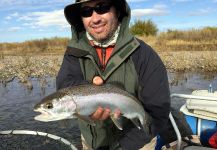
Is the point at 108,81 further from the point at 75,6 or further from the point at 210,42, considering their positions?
the point at 210,42

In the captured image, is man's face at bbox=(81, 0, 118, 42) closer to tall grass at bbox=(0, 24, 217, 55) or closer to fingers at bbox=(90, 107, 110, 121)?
fingers at bbox=(90, 107, 110, 121)

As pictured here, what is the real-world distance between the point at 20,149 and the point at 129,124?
10.0 ft

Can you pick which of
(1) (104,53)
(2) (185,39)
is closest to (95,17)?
(1) (104,53)

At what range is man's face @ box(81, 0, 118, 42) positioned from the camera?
127 inches

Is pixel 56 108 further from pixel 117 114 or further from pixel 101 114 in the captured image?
pixel 117 114

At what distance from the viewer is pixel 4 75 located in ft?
55.2

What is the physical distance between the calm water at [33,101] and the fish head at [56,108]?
292 centimetres

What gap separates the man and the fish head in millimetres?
413

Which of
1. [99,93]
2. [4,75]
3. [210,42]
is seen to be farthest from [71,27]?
[210,42]

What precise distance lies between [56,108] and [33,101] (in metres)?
8.52

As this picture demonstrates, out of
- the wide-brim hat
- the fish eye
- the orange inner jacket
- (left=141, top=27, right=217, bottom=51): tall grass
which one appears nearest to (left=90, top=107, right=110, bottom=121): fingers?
the fish eye

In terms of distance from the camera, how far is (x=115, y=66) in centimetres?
328

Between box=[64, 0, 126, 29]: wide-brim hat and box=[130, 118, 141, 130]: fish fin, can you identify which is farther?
box=[64, 0, 126, 29]: wide-brim hat

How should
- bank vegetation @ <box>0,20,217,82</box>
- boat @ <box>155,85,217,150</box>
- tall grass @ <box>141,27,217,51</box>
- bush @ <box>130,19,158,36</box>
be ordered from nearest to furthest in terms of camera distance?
boat @ <box>155,85,217,150</box> < bank vegetation @ <box>0,20,217,82</box> < tall grass @ <box>141,27,217,51</box> < bush @ <box>130,19,158,36</box>
